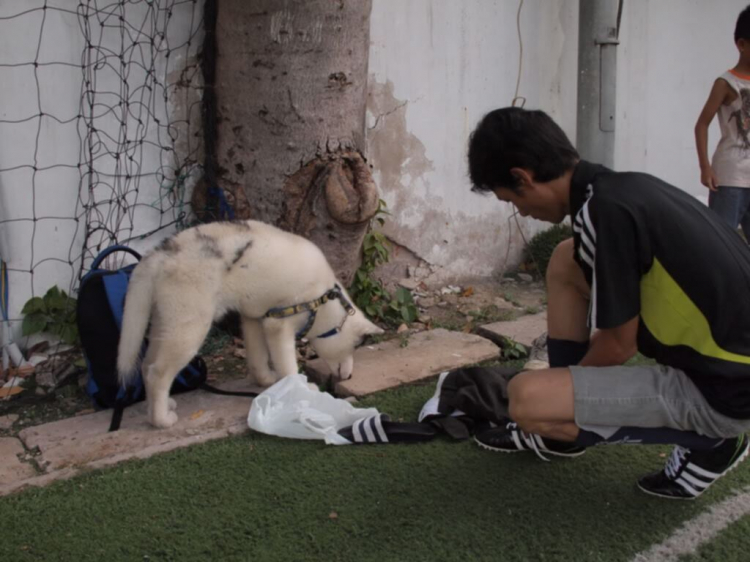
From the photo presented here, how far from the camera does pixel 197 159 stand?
167 inches

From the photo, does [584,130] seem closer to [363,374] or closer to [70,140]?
[363,374]

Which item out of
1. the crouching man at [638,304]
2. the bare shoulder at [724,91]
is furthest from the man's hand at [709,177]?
the crouching man at [638,304]

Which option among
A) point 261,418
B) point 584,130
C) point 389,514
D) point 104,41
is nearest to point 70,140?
point 104,41

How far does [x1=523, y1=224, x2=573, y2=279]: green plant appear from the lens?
5926 millimetres

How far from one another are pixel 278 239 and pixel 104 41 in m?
1.61

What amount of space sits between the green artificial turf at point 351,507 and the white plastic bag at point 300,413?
0.06m

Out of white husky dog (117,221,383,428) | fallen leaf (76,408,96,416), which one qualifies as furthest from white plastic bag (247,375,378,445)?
fallen leaf (76,408,96,416)

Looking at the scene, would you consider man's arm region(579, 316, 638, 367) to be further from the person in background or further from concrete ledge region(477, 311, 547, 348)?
the person in background

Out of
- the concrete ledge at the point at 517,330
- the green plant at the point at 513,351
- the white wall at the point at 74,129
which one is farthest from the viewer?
the concrete ledge at the point at 517,330

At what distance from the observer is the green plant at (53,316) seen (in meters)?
3.78

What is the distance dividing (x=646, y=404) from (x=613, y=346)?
21 cm

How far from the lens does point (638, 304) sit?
2.09 m

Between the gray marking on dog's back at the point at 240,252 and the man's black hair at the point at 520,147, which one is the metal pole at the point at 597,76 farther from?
the man's black hair at the point at 520,147

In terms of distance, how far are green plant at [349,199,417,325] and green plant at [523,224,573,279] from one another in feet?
5.48
